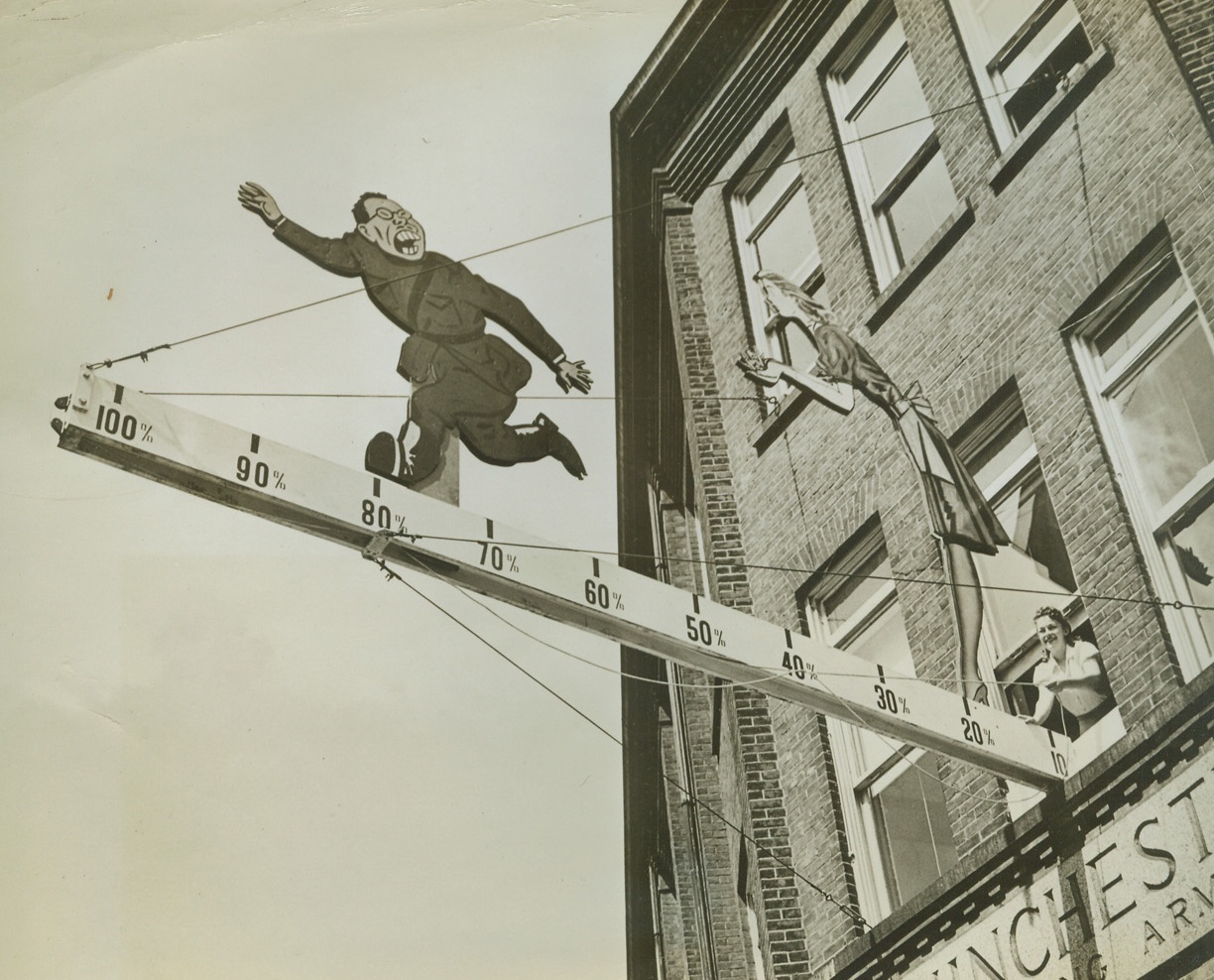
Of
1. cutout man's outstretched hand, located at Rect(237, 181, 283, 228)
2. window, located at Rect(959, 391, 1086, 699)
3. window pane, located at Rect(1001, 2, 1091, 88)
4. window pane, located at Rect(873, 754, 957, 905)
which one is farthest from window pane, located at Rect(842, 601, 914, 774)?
cutout man's outstretched hand, located at Rect(237, 181, 283, 228)

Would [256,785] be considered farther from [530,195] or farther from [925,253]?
[925,253]

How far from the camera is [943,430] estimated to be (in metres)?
7.93

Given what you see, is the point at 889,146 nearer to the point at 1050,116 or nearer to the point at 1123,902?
the point at 1050,116

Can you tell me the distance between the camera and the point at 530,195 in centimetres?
951

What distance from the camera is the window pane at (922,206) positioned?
8641 millimetres

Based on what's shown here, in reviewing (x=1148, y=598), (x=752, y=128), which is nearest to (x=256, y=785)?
(x=1148, y=598)

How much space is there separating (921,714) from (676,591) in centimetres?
124

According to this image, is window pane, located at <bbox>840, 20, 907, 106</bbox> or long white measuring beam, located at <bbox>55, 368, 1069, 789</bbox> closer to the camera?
long white measuring beam, located at <bbox>55, 368, 1069, 789</bbox>

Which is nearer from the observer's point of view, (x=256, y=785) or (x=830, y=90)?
(x=256, y=785)

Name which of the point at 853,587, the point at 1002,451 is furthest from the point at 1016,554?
the point at 853,587

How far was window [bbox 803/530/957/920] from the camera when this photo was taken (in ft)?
24.5

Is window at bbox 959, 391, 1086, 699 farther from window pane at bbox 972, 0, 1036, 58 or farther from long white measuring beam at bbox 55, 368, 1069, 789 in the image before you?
window pane at bbox 972, 0, 1036, 58

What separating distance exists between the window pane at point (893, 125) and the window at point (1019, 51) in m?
0.47

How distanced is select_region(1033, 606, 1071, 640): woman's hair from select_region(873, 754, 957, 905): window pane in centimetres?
99
